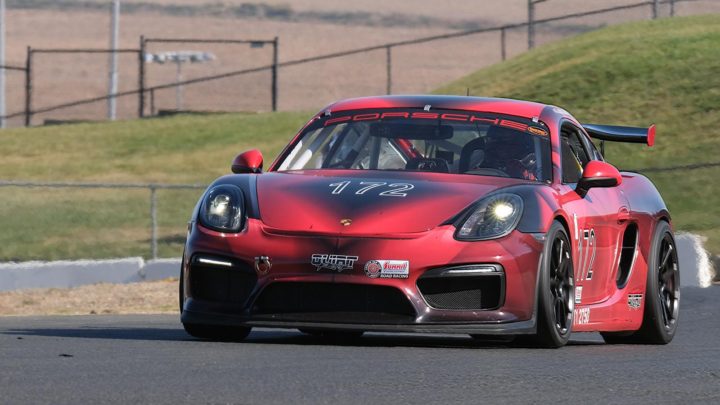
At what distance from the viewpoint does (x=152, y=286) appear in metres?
18.1

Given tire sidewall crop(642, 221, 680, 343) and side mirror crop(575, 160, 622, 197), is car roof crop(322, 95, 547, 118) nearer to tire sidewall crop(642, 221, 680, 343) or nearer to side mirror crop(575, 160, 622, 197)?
side mirror crop(575, 160, 622, 197)

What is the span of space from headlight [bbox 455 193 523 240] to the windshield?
734mm

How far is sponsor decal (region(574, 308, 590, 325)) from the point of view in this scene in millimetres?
9578

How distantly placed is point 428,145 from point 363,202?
1.26 meters

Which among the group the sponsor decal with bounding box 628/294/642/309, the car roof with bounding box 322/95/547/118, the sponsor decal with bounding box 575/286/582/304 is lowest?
the sponsor decal with bounding box 628/294/642/309

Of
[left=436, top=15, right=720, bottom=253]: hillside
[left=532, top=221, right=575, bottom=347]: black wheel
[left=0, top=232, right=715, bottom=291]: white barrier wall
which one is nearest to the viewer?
[left=532, top=221, right=575, bottom=347]: black wheel

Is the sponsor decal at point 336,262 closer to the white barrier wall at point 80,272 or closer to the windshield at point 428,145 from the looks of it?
the windshield at point 428,145

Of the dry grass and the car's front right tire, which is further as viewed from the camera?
the dry grass

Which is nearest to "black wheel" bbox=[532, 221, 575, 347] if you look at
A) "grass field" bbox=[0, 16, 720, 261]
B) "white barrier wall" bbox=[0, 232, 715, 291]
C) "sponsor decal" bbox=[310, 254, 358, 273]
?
"sponsor decal" bbox=[310, 254, 358, 273]

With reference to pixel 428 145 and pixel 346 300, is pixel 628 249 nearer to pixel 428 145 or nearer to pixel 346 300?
pixel 428 145

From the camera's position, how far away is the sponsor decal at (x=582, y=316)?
9.58 metres

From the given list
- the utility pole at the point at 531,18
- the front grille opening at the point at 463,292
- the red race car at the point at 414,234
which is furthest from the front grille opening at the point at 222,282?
the utility pole at the point at 531,18

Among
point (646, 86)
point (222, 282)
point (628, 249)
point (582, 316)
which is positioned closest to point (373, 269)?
point (222, 282)

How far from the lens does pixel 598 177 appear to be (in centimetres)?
969
